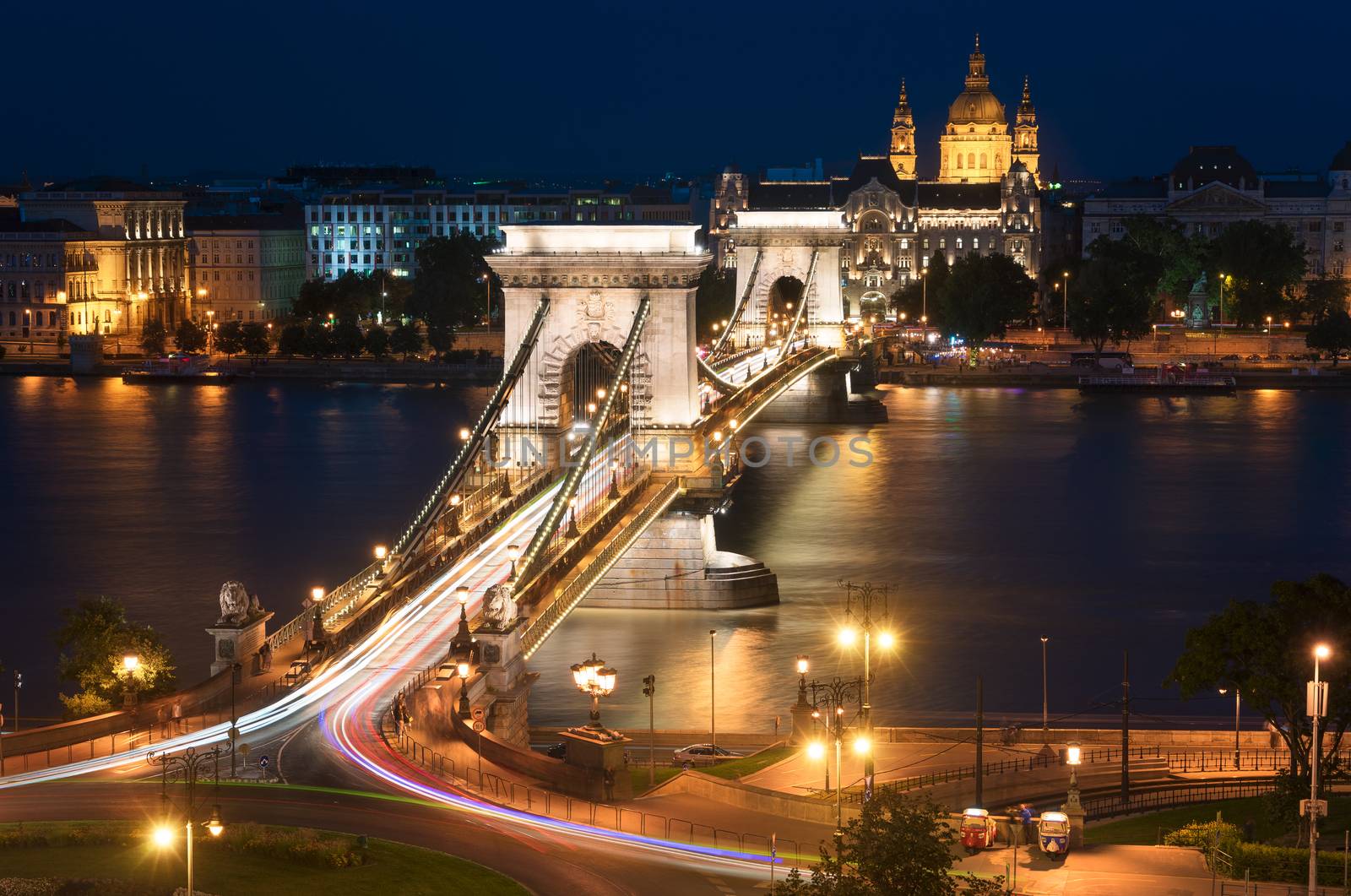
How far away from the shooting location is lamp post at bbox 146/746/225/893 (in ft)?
63.3

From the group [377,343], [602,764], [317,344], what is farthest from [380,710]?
[317,344]

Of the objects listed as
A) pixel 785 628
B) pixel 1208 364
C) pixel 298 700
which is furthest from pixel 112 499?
pixel 1208 364

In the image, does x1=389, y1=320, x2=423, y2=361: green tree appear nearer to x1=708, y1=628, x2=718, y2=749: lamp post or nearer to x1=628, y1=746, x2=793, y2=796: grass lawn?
x1=708, y1=628, x2=718, y2=749: lamp post

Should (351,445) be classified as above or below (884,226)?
below

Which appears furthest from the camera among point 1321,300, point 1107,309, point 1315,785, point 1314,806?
point 1321,300

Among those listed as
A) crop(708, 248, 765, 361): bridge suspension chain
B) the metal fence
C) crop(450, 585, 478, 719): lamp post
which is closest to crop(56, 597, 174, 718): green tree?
crop(450, 585, 478, 719): lamp post

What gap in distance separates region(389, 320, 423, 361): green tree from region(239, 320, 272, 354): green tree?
607cm

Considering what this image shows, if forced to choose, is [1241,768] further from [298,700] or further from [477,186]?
[477,186]

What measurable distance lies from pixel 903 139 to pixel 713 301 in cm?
5988

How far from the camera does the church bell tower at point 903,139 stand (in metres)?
159

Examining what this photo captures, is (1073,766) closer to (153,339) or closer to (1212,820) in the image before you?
(1212,820)

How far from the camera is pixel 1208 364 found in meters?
97.0

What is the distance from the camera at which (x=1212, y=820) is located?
80.5ft

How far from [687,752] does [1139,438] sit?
47.6 m
